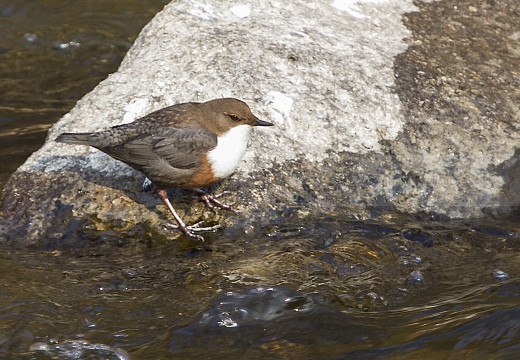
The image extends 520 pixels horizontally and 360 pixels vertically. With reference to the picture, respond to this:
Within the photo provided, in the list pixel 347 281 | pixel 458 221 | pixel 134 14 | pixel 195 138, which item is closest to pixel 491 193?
pixel 458 221

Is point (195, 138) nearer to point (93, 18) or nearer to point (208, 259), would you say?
point (208, 259)

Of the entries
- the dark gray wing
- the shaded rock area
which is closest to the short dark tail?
the dark gray wing

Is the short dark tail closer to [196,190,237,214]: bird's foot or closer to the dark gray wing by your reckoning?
the dark gray wing

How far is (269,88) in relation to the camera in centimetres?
526

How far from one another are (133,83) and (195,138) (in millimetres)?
897

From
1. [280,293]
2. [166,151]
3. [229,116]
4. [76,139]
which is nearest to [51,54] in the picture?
[76,139]

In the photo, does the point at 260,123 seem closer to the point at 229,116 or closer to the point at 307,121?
the point at 229,116

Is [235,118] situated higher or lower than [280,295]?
higher

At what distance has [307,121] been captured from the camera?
516cm

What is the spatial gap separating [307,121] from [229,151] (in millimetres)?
720

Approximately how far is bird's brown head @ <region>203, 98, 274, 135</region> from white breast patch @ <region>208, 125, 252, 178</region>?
0.03 m

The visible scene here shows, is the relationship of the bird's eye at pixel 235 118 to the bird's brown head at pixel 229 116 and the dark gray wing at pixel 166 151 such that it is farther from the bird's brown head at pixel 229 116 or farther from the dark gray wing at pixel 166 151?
the dark gray wing at pixel 166 151

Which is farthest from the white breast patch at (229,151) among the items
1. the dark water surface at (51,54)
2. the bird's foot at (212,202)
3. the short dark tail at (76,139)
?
the dark water surface at (51,54)

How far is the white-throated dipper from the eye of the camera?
4699 millimetres
